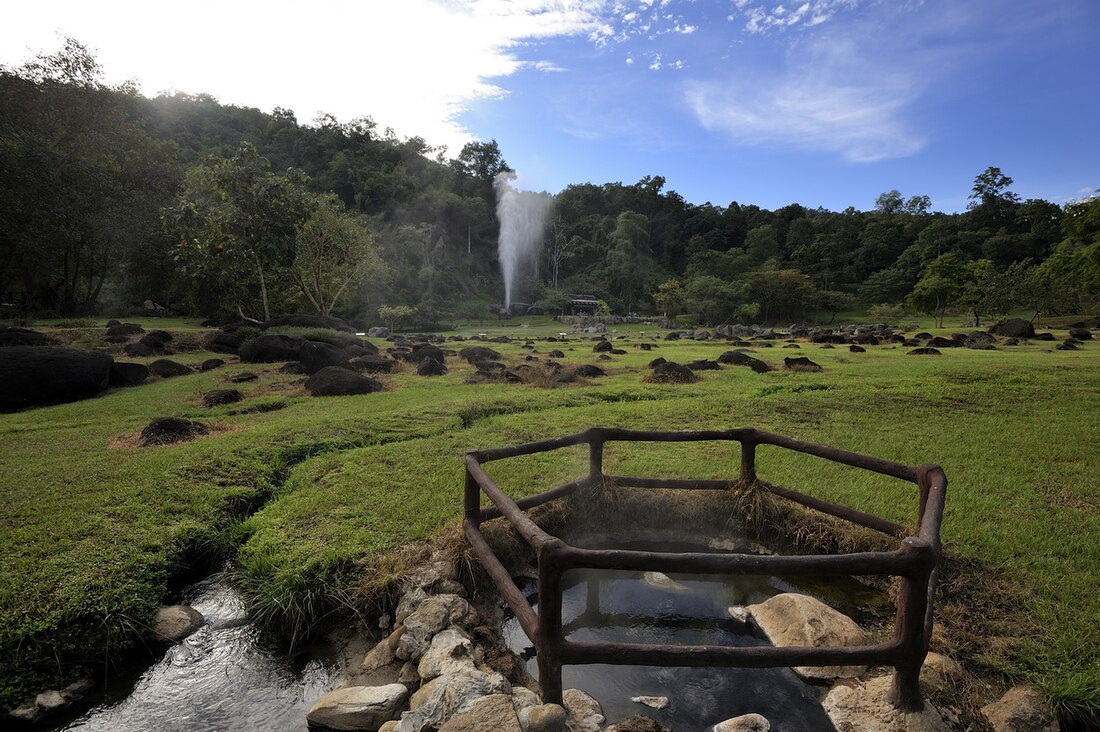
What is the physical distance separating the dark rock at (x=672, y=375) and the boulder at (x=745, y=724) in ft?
43.5

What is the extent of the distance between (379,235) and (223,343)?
4542 cm

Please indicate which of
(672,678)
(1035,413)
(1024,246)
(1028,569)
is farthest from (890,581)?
(1024,246)

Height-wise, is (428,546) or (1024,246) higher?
(1024,246)

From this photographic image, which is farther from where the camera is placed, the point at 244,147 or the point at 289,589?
the point at 244,147

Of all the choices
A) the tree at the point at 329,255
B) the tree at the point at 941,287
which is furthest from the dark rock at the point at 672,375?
the tree at the point at 941,287

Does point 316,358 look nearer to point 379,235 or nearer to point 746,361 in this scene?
point 746,361

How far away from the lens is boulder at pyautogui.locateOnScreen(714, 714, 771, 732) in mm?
3320

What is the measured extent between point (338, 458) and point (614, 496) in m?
4.62

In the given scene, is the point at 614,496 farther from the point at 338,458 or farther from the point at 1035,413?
the point at 1035,413

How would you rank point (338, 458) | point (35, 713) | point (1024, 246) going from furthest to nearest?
point (1024, 246) < point (338, 458) < point (35, 713)

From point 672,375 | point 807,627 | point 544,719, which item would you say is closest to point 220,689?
point 544,719

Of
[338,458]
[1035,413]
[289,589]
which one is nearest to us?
[289,589]

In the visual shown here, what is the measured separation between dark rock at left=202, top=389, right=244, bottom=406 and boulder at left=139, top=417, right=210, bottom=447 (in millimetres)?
3019

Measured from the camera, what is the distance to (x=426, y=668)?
143 inches
